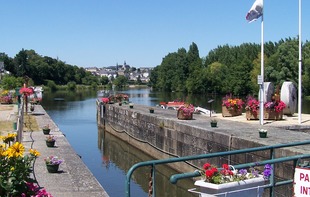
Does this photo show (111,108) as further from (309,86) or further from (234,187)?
(309,86)

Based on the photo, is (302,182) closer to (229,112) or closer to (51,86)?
(229,112)

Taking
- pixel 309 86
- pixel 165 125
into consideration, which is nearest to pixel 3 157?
pixel 165 125

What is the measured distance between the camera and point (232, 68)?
303 ft

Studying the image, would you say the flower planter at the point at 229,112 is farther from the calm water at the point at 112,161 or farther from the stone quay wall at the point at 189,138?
the calm water at the point at 112,161

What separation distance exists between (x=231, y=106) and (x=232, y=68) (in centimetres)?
7291

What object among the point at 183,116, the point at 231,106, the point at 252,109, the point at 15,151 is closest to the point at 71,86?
the point at 231,106

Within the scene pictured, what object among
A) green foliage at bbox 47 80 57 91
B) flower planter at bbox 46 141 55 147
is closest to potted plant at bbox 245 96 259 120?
flower planter at bbox 46 141 55 147

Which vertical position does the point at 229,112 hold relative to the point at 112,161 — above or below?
above

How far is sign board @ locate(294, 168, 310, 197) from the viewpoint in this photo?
4.99 metres

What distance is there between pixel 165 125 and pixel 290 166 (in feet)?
32.0

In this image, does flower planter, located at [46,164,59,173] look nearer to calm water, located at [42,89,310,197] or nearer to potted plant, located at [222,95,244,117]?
calm water, located at [42,89,310,197]

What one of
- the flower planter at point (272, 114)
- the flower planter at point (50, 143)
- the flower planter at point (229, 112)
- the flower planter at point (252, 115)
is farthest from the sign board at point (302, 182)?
the flower planter at point (229, 112)

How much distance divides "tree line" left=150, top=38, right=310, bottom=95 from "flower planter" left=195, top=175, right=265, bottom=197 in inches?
2254

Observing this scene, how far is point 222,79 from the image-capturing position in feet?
318
